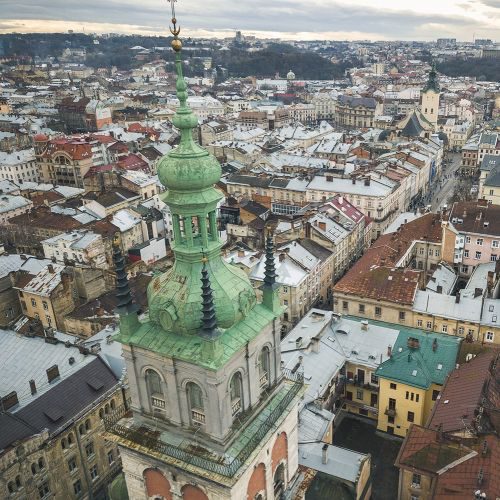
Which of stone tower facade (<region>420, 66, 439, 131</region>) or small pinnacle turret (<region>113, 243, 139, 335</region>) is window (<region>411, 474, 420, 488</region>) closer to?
small pinnacle turret (<region>113, 243, 139, 335</region>)

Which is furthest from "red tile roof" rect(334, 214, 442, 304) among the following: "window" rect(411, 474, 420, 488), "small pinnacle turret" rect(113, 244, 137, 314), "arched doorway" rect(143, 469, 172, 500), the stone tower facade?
the stone tower facade

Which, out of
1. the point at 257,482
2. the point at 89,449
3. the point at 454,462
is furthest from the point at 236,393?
the point at 89,449

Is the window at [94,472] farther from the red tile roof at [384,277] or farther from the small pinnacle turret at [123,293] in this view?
the red tile roof at [384,277]

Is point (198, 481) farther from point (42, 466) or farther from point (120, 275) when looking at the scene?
point (42, 466)

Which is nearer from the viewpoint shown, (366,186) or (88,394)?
(88,394)

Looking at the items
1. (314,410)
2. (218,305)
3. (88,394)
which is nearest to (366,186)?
(314,410)

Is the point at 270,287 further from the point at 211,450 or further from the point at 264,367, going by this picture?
the point at 211,450
